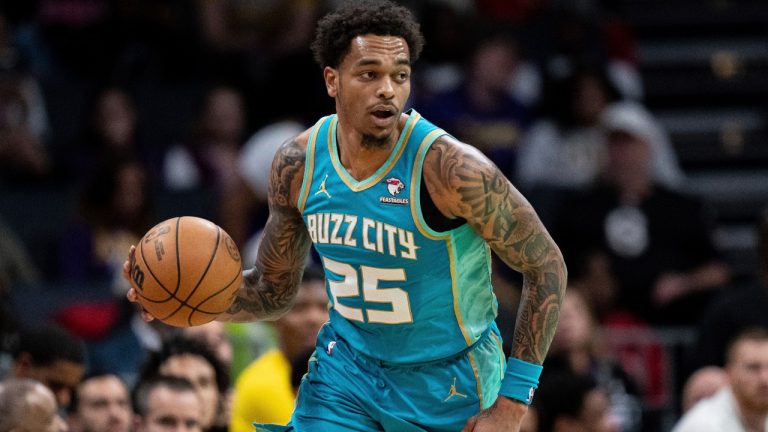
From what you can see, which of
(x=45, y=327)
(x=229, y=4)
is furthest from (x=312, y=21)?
(x=45, y=327)

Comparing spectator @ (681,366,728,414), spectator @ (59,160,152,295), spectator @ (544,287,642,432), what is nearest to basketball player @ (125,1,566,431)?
A: spectator @ (681,366,728,414)

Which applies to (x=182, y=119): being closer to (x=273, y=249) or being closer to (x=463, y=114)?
(x=463, y=114)

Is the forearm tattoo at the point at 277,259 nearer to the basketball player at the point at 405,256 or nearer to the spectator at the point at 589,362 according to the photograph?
the basketball player at the point at 405,256

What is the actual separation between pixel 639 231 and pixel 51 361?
5.08 m

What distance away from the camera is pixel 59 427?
627 centimetres

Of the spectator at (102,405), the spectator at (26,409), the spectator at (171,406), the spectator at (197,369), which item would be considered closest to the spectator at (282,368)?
the spectator at (197,369)

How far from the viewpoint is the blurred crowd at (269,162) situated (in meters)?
8.36

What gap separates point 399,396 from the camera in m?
5.24

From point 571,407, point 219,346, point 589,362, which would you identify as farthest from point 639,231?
point 219,346

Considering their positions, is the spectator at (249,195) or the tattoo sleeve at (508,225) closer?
the tattoo sleeve at (508,225)

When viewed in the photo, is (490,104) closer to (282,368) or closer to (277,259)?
(282,368)

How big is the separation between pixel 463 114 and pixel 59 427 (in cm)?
588

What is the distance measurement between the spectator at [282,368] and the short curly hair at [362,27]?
285 cm

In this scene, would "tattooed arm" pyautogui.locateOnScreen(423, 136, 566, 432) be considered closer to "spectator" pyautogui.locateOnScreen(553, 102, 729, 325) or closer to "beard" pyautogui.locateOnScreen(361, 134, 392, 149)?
"beard" pyautogui.locateOnScreen(361, 134, 392, 149)
